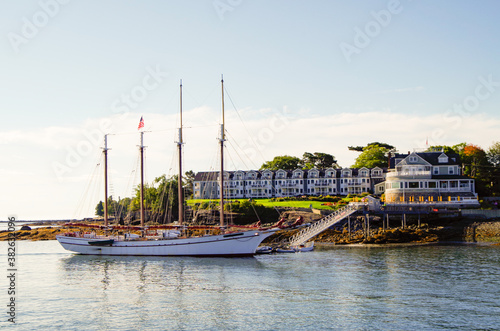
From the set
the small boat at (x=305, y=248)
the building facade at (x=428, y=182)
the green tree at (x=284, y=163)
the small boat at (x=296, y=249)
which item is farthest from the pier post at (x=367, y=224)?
the green tree at (x=284, y=163)

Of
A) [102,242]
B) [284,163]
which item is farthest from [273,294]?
[284,163]

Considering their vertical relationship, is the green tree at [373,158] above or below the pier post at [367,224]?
above

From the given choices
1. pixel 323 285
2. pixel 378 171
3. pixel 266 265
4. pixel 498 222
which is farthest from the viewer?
pixel 378 171

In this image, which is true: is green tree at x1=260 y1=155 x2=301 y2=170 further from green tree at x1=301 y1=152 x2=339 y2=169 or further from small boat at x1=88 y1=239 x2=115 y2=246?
small boat at x1=88 y1=239 x2=115 y2=246

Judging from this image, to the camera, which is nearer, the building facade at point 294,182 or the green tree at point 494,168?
the green tree at point 494,168

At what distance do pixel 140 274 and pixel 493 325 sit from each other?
32.9 m

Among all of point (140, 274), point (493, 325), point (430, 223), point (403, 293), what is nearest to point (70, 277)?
point (140, 274)

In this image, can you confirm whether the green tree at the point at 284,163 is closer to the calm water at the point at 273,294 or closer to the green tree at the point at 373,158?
the green tree at the point at 373,158

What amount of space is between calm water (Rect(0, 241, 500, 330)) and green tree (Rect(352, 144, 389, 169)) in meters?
Result: 81.4

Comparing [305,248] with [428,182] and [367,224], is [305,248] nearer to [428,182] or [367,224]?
[367,224]

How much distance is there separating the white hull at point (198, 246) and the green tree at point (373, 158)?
270ft

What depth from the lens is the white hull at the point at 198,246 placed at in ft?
204

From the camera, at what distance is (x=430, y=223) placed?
260 feet

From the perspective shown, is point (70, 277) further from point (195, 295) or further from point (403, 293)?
point (403, 293)
